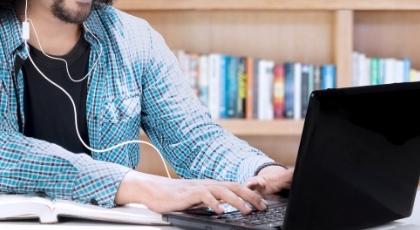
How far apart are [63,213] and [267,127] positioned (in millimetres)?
1743

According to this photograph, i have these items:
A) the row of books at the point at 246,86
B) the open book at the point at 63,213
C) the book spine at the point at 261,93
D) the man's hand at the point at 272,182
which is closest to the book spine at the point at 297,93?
the row of books at the point at 246,86

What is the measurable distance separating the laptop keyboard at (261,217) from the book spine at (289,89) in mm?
1705

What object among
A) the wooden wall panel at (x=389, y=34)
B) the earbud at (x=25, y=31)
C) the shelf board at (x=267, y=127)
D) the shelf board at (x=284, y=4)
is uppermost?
the shelf board at (x=284, y=4)

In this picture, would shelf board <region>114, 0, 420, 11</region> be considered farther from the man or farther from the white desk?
the white desk

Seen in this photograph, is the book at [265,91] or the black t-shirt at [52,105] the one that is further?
the book at [265,91]

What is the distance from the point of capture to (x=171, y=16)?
2.97m

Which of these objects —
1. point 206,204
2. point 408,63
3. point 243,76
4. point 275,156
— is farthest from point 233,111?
point 206,204

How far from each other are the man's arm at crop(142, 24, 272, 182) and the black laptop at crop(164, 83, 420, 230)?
1.66 ft

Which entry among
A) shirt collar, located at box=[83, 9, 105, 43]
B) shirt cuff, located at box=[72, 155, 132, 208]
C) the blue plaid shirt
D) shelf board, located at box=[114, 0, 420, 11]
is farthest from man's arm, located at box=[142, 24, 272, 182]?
shelf board, located at box=[114, 0, 420, 11]

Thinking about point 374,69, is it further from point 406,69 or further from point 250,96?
point 250,96

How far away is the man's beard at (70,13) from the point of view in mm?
1680

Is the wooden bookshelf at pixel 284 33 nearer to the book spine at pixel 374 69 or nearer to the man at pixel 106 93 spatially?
the book spine at pixel 374 69

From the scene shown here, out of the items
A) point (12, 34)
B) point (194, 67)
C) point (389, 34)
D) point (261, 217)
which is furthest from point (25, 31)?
point (389, 34)

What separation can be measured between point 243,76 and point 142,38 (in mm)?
1091
